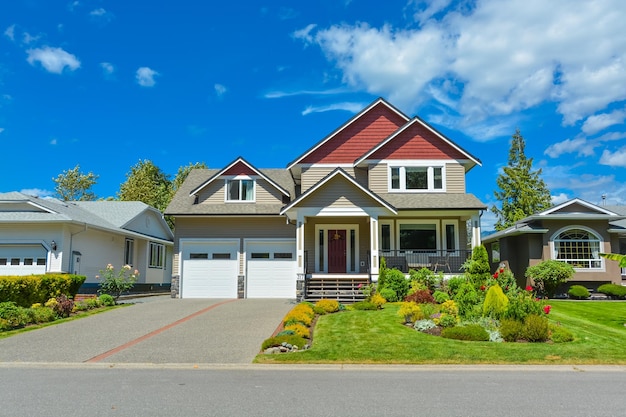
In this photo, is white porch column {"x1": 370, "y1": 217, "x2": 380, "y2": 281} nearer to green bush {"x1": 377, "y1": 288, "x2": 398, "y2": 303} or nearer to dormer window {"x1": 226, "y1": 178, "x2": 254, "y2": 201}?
green bush {"x1": 377, "y1": 288, "x2": 398, "y2": 303}

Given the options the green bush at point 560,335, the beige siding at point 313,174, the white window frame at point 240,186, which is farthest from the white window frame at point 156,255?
the green bush at point 560,335

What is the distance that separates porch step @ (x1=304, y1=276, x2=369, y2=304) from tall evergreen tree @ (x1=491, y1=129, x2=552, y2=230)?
84.9 feet

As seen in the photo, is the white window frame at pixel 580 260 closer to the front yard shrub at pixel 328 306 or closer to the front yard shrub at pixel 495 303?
the front yard shrub at pixel 495 303

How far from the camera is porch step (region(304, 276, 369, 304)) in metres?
20.8

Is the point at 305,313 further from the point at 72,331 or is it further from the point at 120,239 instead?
the point at 120,239

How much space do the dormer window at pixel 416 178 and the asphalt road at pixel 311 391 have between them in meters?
15.2

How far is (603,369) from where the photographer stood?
10094 millimetres

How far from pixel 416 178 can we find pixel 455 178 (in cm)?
191

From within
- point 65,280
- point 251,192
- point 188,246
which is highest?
point 251,192

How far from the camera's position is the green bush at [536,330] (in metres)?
12.3

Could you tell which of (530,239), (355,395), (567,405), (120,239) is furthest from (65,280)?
(530,239)

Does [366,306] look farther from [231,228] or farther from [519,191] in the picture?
[519,191]

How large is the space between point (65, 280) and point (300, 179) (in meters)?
12.9

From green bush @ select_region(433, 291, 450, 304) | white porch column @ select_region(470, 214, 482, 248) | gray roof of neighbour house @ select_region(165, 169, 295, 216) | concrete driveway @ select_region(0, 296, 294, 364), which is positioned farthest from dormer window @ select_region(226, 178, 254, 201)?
green bush @ select_region(433, 291, 450, 304)
